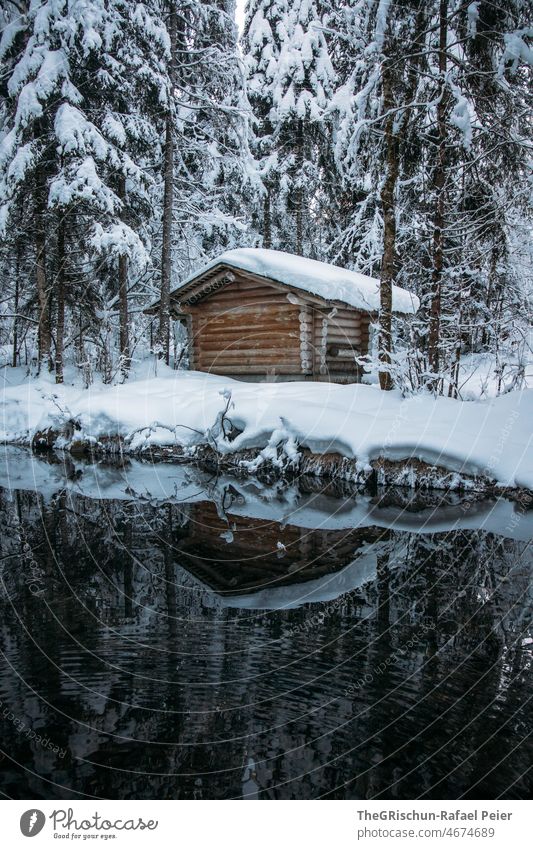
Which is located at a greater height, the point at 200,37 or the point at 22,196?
the point at 200,37

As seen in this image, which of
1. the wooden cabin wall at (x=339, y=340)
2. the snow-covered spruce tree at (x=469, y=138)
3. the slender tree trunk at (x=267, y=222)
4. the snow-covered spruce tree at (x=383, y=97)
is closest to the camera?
the snow-covered spruce tree at (x=469, y=138)

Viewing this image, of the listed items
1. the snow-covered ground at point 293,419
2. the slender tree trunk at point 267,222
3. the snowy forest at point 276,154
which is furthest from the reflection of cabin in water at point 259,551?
the slender tree trunk at point 267,222

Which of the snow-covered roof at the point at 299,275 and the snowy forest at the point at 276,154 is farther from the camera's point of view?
the snow-covered roof at the point at 299,275

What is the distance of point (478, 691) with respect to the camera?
3.50 meters

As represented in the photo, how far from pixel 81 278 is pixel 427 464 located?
505 inches

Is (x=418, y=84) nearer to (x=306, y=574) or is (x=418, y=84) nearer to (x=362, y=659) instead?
(x=306, y=574)

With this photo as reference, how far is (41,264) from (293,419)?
9779 mm

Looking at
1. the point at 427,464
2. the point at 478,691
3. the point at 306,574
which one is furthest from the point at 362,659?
the point at 427,464

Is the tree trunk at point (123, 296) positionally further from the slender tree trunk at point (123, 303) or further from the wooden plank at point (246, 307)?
the wooden plank at point (246, 307)

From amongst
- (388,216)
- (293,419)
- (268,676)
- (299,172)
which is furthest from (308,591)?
(299,172)

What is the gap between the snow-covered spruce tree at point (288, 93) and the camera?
69.0 ft

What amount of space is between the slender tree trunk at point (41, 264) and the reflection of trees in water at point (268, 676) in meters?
11.0

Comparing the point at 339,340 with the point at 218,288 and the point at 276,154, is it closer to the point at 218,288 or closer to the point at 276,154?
the point at 218,288

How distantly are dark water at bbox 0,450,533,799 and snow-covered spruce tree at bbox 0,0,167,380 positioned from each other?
9679mm
